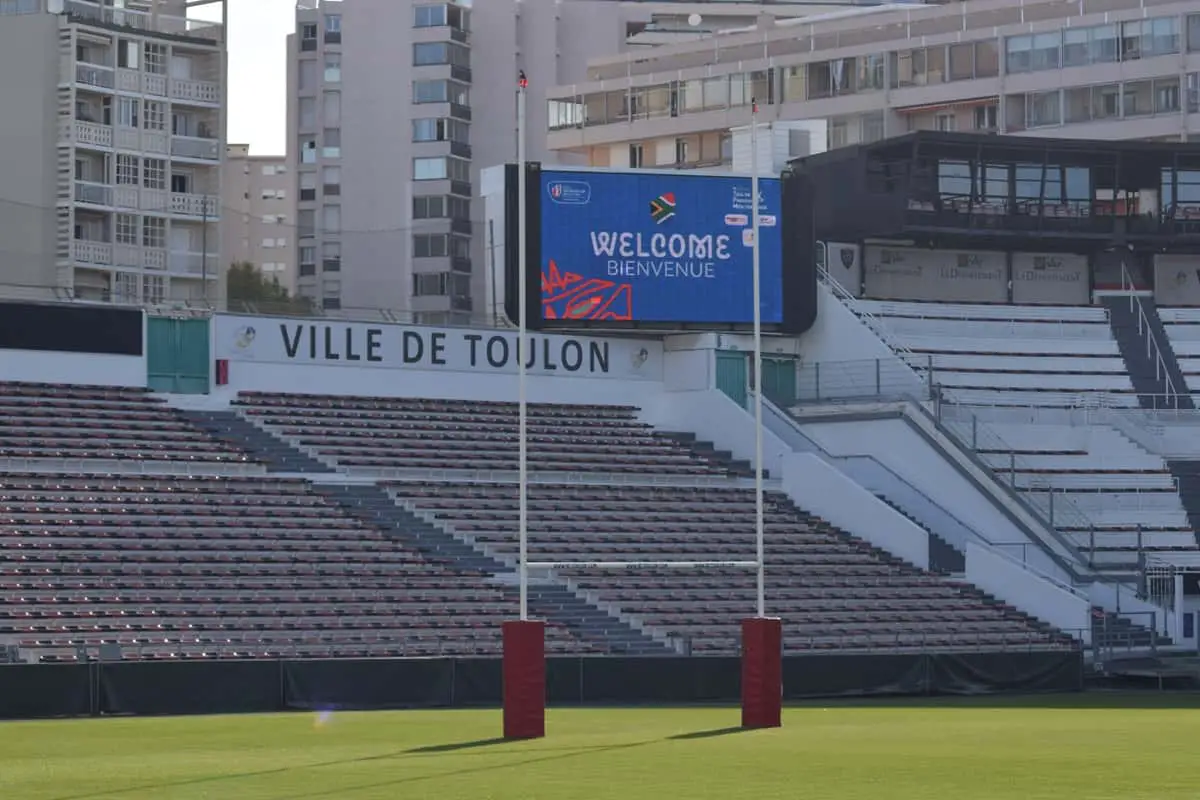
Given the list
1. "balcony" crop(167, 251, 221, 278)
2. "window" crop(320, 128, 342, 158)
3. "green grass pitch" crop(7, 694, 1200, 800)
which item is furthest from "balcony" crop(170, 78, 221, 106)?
"green grass pitch" crop(7, 694, 1200, 800)

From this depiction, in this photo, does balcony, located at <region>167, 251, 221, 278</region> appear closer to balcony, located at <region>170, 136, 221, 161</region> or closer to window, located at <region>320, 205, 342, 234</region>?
balcony, located at <region>170, 136, 221, 161</region>

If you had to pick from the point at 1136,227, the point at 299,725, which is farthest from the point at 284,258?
the point at 299,725

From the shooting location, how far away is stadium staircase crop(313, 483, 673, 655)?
42.9 metres

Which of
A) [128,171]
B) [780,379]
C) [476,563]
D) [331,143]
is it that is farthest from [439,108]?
[476,563]

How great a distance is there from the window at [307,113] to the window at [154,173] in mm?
27608

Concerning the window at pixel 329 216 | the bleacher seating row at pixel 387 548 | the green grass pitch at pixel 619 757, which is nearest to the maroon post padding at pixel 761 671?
the green grass pitch at pixel 619 757

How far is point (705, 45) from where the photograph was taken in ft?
300

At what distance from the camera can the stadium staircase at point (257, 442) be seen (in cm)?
4694

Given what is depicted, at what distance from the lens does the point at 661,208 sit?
53.3 m

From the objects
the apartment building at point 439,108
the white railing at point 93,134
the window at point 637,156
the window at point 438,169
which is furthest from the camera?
the window at point 438,169

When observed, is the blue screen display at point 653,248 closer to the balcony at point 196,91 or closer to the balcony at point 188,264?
the balcony at point 188,264

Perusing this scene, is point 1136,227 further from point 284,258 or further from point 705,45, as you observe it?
point 284,258

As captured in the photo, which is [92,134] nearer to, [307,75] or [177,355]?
[177,355]

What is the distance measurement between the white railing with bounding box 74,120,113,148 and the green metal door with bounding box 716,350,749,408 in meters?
28.3
